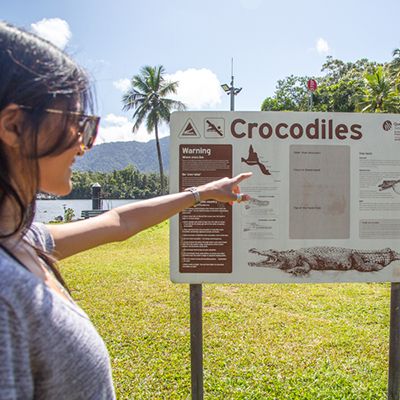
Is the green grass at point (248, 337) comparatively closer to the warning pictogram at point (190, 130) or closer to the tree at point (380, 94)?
the warning pictogram at point (190, 130)

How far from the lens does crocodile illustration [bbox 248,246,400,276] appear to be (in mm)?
2518

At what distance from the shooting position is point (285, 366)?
3648 millimetres

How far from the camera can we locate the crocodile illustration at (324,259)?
8.26 feet

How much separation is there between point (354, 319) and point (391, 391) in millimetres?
2556

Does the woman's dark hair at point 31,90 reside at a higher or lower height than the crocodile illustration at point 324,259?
higher

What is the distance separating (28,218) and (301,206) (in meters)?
1.95

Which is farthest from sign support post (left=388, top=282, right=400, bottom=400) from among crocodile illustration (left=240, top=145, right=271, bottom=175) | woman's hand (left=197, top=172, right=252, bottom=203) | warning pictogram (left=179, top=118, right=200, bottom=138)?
warning pictogram (left=179, top=118, right=200, bottom=138)

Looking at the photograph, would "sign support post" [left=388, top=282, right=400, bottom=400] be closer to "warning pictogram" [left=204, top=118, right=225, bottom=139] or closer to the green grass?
the green grass

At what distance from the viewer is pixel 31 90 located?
763 millimetres

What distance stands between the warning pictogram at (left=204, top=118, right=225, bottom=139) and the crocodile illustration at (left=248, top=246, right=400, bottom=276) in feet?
2.65

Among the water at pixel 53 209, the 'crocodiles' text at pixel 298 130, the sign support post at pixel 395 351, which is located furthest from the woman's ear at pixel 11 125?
the sign support post at pixel 395 351

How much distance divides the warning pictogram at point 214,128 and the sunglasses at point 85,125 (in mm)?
1418

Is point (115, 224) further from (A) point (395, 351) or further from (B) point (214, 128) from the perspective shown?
(A) point (395, 351)

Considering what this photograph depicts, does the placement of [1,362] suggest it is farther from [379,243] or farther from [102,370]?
[379,243]
